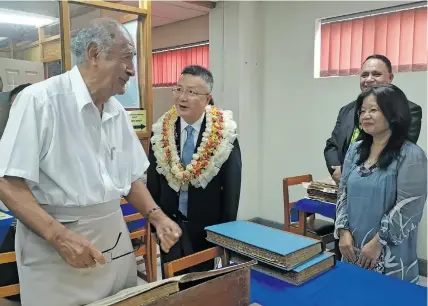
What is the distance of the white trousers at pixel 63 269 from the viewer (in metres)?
1.11

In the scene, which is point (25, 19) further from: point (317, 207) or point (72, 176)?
point (317, 207)

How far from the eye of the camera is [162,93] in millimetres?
5902

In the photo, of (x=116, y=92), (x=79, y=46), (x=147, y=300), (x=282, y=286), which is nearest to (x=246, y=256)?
(x=282, y=286)

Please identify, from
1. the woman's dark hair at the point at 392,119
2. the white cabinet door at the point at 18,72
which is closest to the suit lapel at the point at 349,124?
the woman's dark hair at the point at 392,119

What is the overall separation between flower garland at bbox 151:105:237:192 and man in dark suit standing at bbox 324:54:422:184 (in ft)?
2.77

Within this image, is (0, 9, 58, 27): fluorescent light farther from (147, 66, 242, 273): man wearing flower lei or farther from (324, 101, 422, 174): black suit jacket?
(324, 101, 422, 174): black suit jacket

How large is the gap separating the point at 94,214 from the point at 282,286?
24.6 inches

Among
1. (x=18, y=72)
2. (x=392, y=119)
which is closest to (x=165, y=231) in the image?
(x=392, y=119)

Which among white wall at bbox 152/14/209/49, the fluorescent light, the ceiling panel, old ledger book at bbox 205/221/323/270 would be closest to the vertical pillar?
the ceiling panel

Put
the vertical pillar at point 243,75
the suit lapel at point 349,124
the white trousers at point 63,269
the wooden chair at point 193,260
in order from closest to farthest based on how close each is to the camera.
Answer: the white trousers at point 63,269 < the wooden chair at point 193,260 < the suit lapel at point 349,124 < the vertical pillar at point 243,75

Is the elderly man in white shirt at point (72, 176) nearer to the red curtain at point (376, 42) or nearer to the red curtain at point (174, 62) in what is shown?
the red curtain at point (376, 42)

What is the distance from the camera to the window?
10.0 feet

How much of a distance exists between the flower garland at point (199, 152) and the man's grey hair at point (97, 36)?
0.91m

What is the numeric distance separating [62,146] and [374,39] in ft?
9.99
